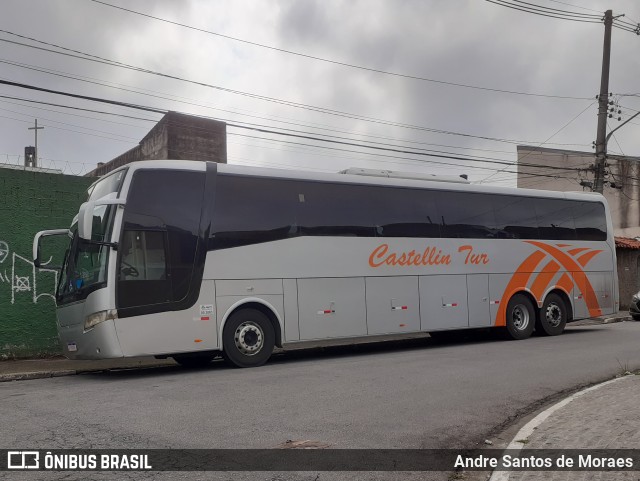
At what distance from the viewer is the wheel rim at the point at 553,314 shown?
16812 mm

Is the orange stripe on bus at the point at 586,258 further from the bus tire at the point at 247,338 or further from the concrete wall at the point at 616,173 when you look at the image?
the concrete wall at the point at 616,173

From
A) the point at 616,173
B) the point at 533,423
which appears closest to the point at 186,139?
the point at 533,423

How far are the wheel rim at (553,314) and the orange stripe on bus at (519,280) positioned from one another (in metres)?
1.09

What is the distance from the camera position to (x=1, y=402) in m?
8.24

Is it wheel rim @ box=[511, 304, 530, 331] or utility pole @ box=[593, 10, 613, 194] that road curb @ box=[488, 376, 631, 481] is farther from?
utility pole @ box=[593, 10, 613, 194]

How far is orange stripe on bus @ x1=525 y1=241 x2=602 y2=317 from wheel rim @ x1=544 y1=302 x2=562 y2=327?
3.04ft

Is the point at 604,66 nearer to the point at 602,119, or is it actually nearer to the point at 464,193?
the point at 602,119

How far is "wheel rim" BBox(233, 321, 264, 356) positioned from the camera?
11703 millimetres

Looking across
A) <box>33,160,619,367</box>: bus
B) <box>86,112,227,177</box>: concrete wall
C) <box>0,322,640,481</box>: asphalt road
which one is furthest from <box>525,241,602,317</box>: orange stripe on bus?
<box>86,112,227,177</box>: concrete wall

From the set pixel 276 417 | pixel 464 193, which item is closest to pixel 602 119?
pixel 464 193

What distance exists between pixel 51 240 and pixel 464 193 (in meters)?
9.15

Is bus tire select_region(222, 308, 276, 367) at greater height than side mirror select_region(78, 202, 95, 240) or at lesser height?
lesser

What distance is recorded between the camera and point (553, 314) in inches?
667

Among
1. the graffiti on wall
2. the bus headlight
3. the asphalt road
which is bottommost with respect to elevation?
the asphalt road
